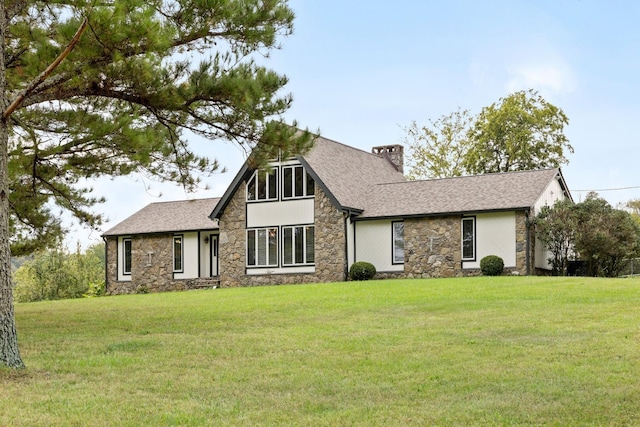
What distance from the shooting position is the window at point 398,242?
27562 millimetres

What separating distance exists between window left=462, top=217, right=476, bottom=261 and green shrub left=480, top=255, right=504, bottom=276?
2.42ft

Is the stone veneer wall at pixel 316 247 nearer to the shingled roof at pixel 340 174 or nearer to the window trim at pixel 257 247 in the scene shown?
the window trim at pixel 257 247

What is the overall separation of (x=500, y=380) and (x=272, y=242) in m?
20.2

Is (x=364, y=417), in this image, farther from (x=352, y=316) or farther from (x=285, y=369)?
(x=352, y=316)

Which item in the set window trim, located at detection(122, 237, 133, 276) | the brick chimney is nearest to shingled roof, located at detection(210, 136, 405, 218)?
the brick chimney

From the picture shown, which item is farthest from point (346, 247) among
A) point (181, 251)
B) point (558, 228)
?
point (181, 251)

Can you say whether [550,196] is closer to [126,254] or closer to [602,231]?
[602,231]

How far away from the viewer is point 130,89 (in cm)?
1169

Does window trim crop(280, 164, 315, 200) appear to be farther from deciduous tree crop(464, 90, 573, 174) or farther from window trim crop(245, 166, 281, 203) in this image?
deciduous tree crop(464, 90, 573, 174)

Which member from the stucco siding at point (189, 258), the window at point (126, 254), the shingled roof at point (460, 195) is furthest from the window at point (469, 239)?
the window at point (126, 254)

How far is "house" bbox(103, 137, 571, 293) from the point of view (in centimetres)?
2638

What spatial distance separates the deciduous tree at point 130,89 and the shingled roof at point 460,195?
14283 millimetres

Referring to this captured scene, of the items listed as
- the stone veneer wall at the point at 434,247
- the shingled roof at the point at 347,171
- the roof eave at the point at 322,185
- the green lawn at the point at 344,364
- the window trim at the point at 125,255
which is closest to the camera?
the green lawn at the point at 344,364

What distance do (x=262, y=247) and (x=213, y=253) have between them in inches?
144
